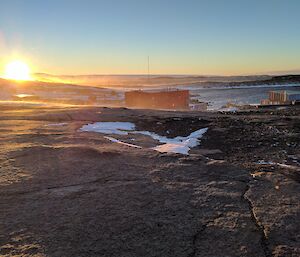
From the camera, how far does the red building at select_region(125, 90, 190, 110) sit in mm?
52000

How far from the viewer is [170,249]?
9.14 feet

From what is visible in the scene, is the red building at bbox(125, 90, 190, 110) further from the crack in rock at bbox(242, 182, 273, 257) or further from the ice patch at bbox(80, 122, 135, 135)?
the crack in rock at bbox(242, 182, 273, 257)

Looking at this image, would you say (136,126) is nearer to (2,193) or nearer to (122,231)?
(2,193)

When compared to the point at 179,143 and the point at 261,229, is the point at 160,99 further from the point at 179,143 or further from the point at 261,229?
the point at 261,229

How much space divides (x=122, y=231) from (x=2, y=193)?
1736 millimetres

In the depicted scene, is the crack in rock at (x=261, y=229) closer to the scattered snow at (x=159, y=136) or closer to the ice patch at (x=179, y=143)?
the ice patch at (x=179, y=143)

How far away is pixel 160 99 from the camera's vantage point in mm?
52562

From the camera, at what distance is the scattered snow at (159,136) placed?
725cm

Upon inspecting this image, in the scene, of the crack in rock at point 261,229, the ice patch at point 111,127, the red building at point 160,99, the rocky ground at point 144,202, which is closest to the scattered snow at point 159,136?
the ice patch at point 111,127

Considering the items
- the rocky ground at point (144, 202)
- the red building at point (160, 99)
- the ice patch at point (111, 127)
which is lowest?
the red building at point (160, 99)

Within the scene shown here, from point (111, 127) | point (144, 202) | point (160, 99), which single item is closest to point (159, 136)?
point (111, 127)

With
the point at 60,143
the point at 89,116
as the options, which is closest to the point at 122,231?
the point at 60,143

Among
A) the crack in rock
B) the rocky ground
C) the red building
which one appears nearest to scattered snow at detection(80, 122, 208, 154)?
the rocky ground

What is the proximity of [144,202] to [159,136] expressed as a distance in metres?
5.60
